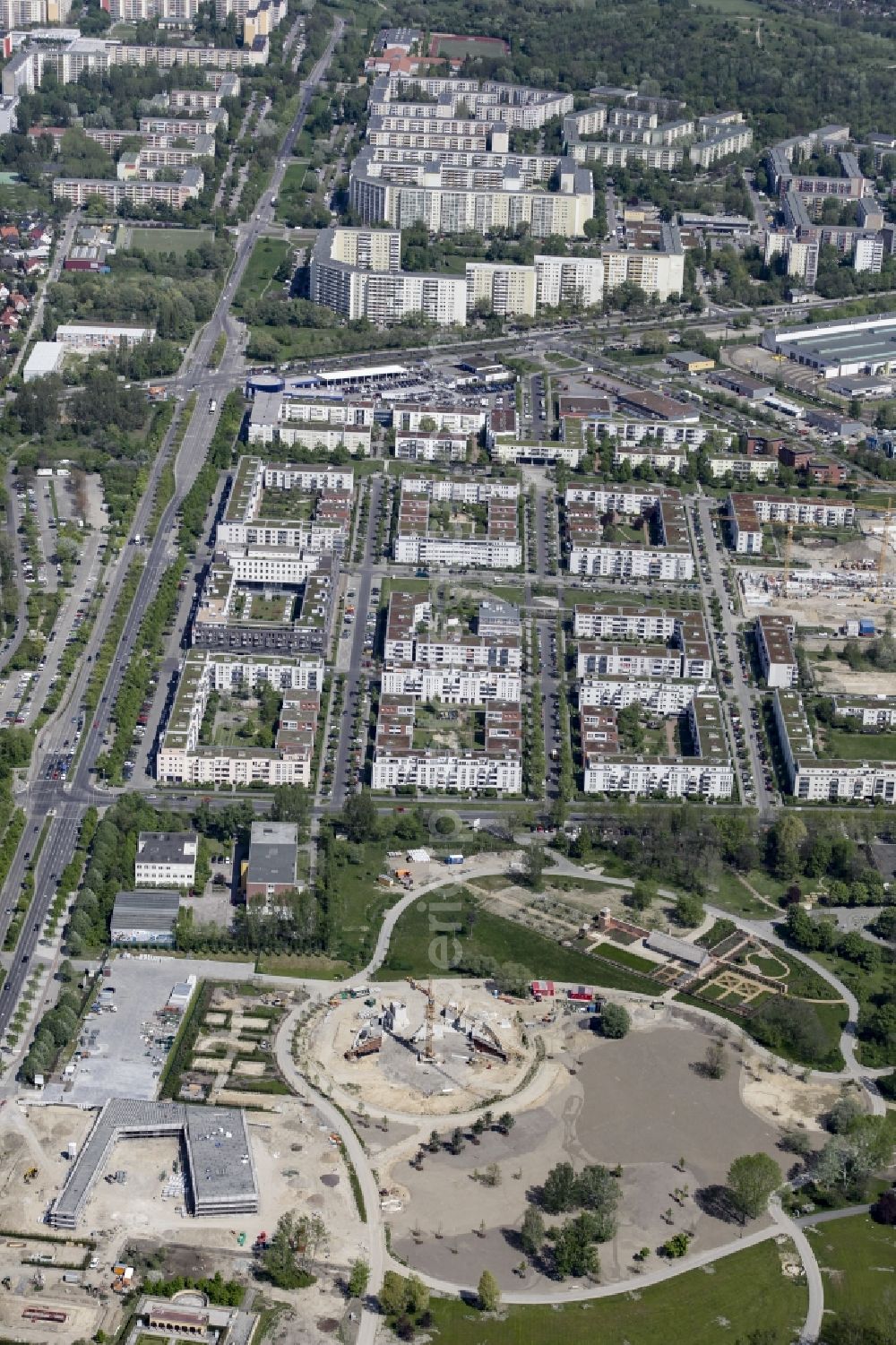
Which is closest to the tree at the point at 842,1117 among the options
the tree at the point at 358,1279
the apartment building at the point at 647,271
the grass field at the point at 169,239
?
the tree at the point at 358,1279

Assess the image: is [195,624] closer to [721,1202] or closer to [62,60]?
[721,1202]

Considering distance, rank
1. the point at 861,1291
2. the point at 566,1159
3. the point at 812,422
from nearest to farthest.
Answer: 1. the point at 861,1291
2. the point at 566,1159
3. the point at 812,422


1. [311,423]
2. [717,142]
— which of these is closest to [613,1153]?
[311,423]

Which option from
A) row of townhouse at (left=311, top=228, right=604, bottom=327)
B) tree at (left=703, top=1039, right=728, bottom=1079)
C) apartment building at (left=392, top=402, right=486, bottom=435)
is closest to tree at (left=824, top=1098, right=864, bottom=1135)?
tree at (left=703, top=1039, right=728, bottom=1079)

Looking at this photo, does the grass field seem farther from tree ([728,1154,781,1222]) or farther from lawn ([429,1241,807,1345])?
lawn ([429,1241,807,1345])

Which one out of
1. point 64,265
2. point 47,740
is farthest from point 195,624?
point 64,265

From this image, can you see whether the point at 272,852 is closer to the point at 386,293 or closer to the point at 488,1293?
the point at 488,1293
